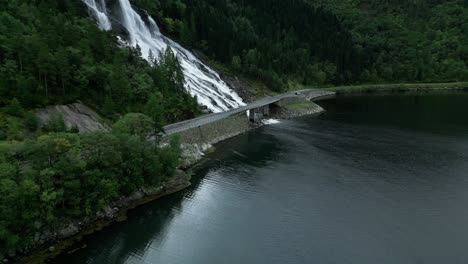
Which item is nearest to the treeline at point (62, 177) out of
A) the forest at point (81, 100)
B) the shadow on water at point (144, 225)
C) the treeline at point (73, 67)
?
the forest at point (81, 100)

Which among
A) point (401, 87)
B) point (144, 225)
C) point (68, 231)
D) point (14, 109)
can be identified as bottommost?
point (144, 225)

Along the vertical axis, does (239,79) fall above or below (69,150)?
above

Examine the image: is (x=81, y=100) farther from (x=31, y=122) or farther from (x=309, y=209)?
(x=309, y=209)

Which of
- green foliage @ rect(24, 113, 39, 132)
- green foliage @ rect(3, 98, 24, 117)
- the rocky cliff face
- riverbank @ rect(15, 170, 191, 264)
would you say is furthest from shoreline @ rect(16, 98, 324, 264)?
green foliage @ rect(3, 98, 24, 117)

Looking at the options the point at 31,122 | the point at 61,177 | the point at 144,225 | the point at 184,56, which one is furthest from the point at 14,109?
the point at 184,56

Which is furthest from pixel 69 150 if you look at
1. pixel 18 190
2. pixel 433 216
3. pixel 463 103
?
Result: pixel 463 103

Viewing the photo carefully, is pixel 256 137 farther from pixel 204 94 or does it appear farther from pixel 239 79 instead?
pixel 239 79

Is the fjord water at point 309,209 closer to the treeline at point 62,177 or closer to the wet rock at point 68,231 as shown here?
the wet rock at point 68,231
